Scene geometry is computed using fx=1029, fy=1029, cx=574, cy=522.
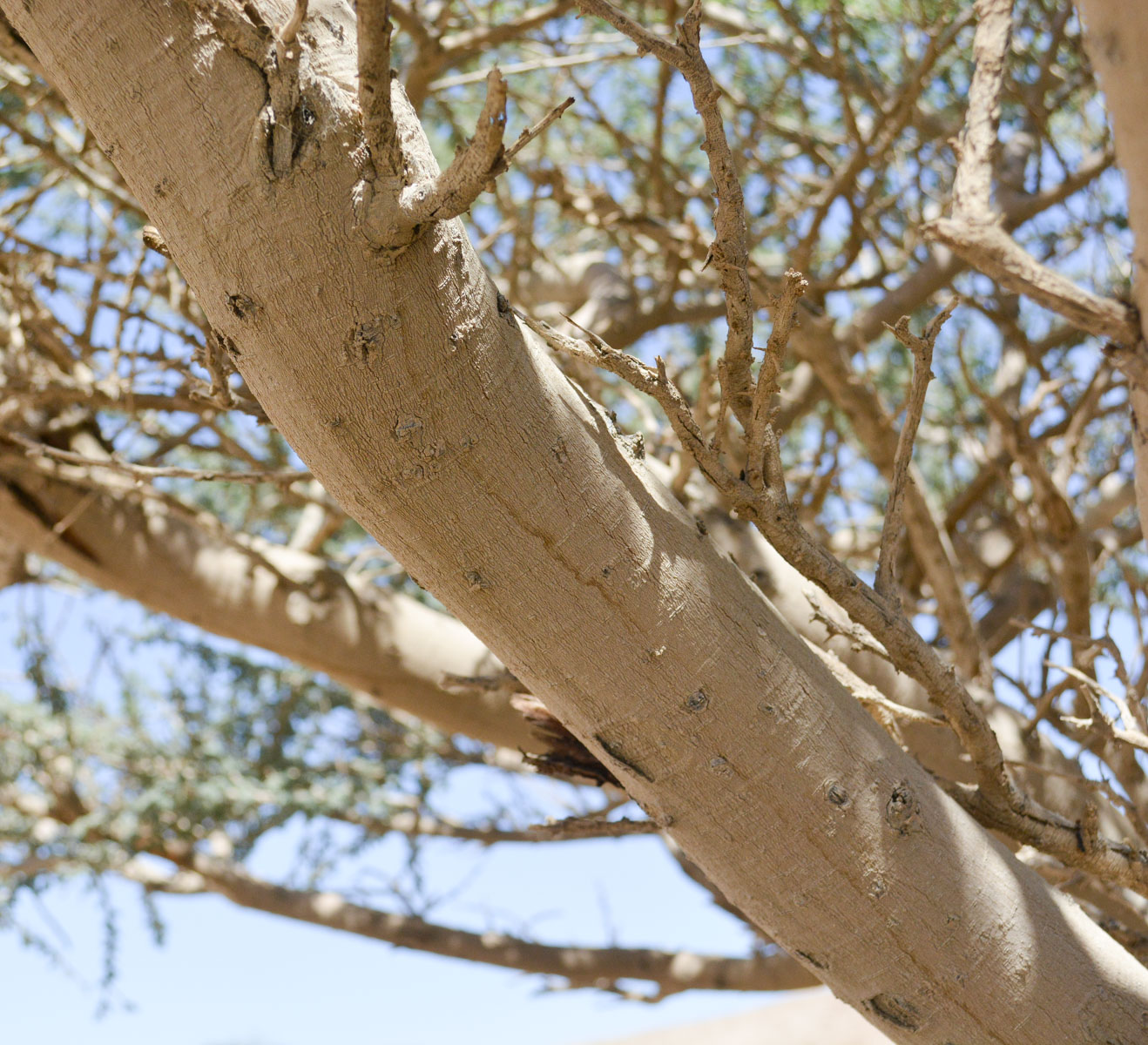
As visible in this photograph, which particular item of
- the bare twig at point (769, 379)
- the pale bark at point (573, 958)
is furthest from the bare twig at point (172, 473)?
the pale bark at point (573, 958)

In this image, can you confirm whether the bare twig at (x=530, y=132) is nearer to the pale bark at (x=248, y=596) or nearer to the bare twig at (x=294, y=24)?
the bare twig at (x=294, y=24)

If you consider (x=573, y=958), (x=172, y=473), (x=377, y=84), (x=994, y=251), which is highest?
(x=172, y=473)

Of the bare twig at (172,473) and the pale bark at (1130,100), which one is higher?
the bare twig at (172,473)

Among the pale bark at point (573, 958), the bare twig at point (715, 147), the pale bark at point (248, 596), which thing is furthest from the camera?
the pale bark at point (573, 958)

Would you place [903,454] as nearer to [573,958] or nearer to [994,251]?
[994,251]

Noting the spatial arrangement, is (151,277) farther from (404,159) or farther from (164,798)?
(404,159)

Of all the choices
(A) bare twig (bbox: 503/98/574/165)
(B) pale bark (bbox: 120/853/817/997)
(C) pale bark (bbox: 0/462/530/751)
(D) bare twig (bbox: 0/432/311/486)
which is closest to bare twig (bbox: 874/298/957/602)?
(A) bare twig (bbox: 503/98/574/165)

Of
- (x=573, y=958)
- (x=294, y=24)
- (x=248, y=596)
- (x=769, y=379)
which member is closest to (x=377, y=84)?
(x=294, y=24)

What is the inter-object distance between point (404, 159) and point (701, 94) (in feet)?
0.99

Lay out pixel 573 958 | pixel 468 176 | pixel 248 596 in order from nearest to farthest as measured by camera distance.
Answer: pixel 468 176 < pixel 248 596 < pixel 573 958

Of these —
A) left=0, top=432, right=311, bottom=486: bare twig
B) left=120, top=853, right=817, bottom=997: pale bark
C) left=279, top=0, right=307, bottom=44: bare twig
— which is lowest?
left=120, top=853, right=817, bottom=997: pale bark

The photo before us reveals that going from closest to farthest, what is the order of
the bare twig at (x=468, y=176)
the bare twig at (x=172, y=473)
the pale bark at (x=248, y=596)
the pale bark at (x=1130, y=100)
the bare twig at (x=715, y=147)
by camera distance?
the bare twig at (x=468, y=176) < the pale bark at (x=1130, y=100) < the bare twig at (x=715, y=147) < the bare twig at (x=172, y=473) < the pale bark at (x=248, y=596)

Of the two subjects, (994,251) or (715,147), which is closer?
(994,251)

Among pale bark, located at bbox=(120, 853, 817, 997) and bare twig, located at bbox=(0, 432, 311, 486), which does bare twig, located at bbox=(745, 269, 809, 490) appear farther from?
pale bark, located at bbox=(120, 853, 817, 997)
